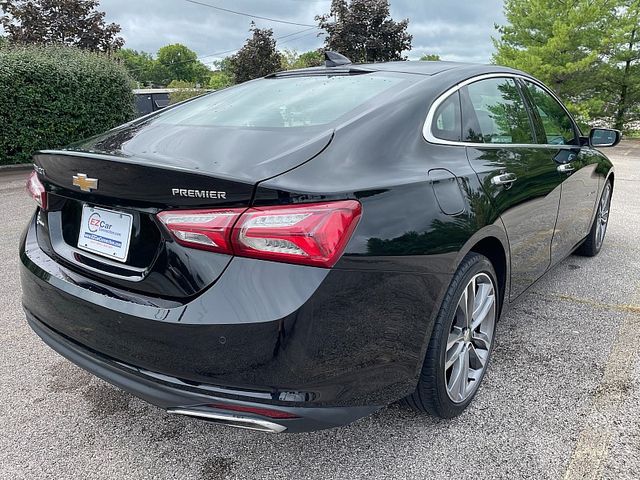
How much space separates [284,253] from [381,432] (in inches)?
42.5

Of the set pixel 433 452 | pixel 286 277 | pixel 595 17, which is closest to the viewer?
pixel 286 277

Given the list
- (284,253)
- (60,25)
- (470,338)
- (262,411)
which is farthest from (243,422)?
(60,25)

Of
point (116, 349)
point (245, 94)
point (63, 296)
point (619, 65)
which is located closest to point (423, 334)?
point (116, 349)

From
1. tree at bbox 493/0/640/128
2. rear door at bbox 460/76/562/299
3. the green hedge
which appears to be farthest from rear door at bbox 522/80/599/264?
tree at bbox 493/0/640/128

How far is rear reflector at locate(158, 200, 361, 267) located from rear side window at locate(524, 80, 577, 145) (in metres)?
2.01

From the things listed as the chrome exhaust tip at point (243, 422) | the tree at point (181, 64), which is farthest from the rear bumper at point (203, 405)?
the tree at point (181, 64)

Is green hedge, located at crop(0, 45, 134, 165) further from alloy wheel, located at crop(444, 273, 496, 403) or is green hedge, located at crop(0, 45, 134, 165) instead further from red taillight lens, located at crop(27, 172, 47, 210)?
alloy wheel, located at crop(444, 273, 496, 403)

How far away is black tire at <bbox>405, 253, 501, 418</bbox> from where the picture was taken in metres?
1.98

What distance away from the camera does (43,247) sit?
2125 mm

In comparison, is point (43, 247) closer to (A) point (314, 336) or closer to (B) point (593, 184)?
(A) point (314, 336)

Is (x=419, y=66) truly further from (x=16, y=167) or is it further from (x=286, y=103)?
(x=16, y=167)

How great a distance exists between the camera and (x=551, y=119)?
134 inches

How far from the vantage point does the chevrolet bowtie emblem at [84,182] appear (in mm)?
1810

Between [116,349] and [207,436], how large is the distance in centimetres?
65
